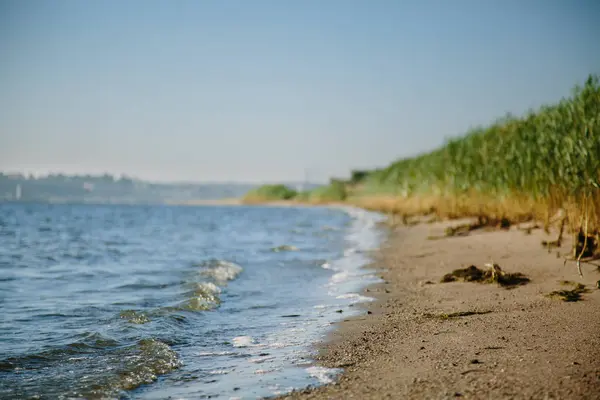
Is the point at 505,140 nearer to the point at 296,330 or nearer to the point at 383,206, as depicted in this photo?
the point at 296,330

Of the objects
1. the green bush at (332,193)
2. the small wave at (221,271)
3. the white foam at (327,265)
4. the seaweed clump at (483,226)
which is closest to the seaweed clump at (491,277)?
the white foam at (327,265)

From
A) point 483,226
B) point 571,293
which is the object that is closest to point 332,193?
point 483,226

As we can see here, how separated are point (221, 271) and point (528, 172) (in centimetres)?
1170

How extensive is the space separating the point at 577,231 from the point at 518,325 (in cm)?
679

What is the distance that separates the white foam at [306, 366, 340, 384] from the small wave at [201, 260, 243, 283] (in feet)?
28.3

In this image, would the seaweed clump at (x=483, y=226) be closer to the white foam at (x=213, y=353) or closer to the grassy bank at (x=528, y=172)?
the grassy bank at (x=528, y=172)

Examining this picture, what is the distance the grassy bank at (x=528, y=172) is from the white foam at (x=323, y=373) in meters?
7.88

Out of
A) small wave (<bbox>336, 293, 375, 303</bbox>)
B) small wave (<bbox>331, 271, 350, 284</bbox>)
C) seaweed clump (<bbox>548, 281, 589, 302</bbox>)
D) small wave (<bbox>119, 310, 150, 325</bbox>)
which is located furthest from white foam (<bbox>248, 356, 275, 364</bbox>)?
small wave (<bbox>331, 271, 350, 284</bbox>)

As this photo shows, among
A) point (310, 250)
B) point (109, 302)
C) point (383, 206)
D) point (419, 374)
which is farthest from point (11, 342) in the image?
point (383, 206)

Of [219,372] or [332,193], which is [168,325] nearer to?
[219,372]

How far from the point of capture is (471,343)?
6570 millimetres

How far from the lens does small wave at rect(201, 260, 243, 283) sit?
1507 centimetres

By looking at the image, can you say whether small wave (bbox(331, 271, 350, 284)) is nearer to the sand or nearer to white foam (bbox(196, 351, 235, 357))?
the sand

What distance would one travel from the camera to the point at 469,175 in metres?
28.2
